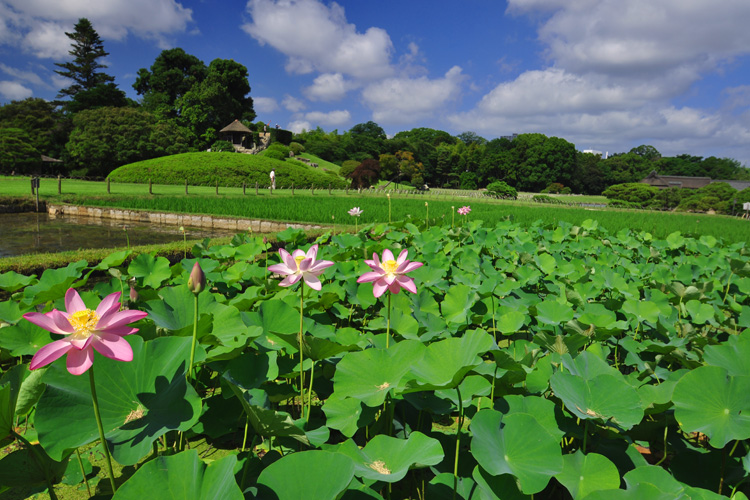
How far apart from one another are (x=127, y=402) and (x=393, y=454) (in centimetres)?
57

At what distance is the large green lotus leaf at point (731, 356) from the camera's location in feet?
3.68

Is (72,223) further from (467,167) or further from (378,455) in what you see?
(467,167)

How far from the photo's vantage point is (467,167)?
51.6 metres

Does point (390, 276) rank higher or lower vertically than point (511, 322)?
higher

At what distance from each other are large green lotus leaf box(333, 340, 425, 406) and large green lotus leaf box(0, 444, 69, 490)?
59 cm

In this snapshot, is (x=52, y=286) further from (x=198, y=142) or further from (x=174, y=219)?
(x=198, y=142)

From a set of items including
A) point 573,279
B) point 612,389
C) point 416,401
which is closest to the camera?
point 612,389

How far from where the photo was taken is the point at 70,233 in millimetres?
7594

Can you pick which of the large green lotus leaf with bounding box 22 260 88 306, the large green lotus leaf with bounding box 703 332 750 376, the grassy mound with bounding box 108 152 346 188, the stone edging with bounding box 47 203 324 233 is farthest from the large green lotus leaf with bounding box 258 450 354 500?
the grassy mound with bounding box 108 152 346 188

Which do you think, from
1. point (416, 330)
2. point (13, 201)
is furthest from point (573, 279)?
point (13, 201)

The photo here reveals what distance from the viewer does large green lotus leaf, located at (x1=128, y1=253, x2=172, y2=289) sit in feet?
6.80

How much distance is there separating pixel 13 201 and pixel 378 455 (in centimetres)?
1282

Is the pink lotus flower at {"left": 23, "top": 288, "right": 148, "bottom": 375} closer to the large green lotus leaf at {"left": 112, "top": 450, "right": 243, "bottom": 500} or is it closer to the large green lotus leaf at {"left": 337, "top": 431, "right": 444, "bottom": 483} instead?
the large green lotus leaf at {"left": 112, "top": 450, "right": 243, "bottom": 500}

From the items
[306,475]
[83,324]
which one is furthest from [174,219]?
[306,475]
